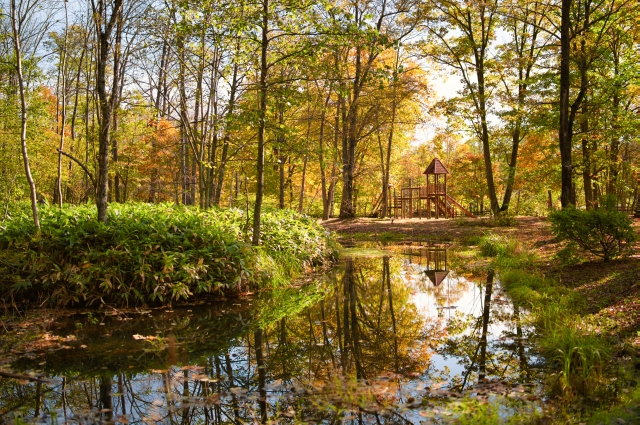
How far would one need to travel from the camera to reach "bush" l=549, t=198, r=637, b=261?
657cm

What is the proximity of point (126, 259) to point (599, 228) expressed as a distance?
22.9 ft

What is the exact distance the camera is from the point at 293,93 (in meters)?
6.60

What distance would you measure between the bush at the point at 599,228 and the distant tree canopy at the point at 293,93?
4.69 feet

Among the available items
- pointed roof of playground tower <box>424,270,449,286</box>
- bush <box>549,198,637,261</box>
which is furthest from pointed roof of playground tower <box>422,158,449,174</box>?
bush <box>549,198,637,261</box>

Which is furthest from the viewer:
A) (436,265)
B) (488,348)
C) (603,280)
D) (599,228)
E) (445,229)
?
(445,229)

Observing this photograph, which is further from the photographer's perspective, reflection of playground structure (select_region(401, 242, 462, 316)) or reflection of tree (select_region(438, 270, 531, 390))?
reflection of playground structure (select_region(401, 242, 462, 316))

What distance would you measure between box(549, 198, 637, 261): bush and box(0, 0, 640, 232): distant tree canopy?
1.43 meters

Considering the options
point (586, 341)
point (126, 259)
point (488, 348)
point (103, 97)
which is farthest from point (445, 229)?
point (103, 97)

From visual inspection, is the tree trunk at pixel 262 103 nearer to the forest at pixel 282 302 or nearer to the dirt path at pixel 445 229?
the forest at pixel 282 302

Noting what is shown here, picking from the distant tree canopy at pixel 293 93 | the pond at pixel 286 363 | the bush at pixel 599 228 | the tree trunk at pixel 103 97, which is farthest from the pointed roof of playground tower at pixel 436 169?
the tree trunk at pixel 103 97

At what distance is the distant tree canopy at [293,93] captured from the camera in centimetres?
671

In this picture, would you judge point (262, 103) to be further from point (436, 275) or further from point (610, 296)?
point (610, 296)

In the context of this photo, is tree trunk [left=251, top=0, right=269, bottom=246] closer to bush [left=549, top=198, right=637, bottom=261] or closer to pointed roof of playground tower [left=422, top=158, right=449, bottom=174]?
bush [left=549, top=198, right=637, bottom=261]

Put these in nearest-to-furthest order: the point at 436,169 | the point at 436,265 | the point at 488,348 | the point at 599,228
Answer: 1. the point at 488,348
2. the point at 599,228
3. the point at 436,265
4. the point at 436,169
